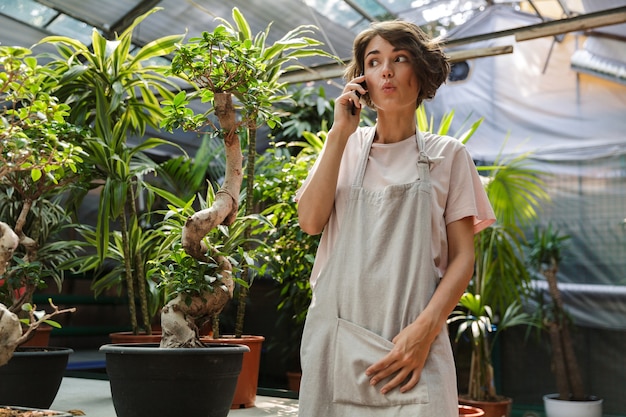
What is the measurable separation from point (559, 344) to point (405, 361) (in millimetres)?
4229

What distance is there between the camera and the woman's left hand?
39.4 inches

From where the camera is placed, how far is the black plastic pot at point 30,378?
2.60 metres

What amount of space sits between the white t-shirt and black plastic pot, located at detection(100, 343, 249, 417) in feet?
3.99

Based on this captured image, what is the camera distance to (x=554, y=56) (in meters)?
5.86

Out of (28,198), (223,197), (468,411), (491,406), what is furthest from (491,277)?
(28,198)

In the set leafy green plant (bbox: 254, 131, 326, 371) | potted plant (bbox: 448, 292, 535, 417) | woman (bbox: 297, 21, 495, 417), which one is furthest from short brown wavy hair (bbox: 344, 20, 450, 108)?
potted plant (bbox: 448, 292, 535, 417)

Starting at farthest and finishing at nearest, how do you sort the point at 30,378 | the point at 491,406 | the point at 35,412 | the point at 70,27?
1. the point at 70,27
2. the point at 491,406
3. the point at 30,378
4. the point at 35,412

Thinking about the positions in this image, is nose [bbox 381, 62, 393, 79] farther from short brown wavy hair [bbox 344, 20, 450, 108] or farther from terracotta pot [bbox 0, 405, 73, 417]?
terracotta pot [bbox 0, 405, 73, 417]

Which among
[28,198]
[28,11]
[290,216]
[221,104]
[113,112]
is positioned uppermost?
[28,11]

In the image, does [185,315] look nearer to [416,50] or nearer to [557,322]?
[416,50]

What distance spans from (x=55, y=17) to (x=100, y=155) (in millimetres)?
2478

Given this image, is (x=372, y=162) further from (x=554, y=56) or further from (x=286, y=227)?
(x=554, y=56)

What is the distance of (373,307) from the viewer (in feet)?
3.49

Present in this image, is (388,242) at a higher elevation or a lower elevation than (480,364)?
higher
